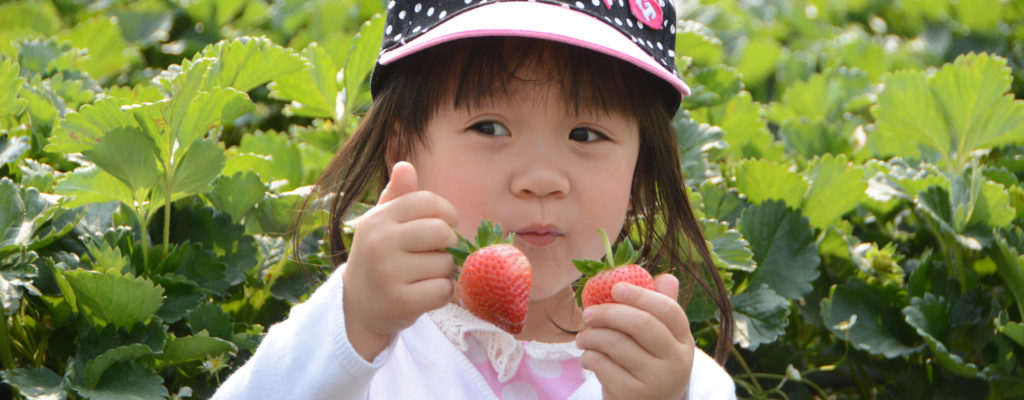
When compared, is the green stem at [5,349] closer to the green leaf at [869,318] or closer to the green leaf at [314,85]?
the green leaf at [314,85]

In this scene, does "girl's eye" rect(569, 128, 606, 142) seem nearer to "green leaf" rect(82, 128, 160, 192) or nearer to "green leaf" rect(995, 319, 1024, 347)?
"green leaf" rect(82, 128, 160, 192)

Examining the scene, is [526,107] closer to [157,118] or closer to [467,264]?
[467,264]

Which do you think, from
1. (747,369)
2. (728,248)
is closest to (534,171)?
(728,248)

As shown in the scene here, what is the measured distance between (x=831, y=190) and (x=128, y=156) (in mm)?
1294

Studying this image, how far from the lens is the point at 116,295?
161cm

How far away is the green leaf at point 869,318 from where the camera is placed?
206 cm

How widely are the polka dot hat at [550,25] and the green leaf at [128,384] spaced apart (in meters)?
0.58

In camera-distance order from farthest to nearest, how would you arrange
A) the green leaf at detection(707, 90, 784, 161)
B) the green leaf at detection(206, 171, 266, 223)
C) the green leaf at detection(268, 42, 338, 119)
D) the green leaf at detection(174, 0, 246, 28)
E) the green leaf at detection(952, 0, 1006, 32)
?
the green leaf at detection(952, 0, 1006, 32), the green leaf at detection(174, 0, 246, 28), the green leaf at detection(707, 90, 784, 161), the green leaf at detection(268, 42, 338, 119), the green leaf at detection(206, 171, 266, 223)

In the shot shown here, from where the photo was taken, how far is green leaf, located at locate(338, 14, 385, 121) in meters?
2.12

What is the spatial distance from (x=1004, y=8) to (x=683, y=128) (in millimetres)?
1911

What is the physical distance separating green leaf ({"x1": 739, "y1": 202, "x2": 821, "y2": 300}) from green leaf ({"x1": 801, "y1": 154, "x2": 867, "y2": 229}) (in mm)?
79

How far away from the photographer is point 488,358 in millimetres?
1824

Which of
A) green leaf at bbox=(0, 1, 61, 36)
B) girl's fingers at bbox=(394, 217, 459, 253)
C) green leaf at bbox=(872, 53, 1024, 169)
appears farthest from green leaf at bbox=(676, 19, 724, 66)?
green leaf at bbox=(0, 1, 61, 36)

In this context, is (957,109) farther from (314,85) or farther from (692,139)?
(314,85)
